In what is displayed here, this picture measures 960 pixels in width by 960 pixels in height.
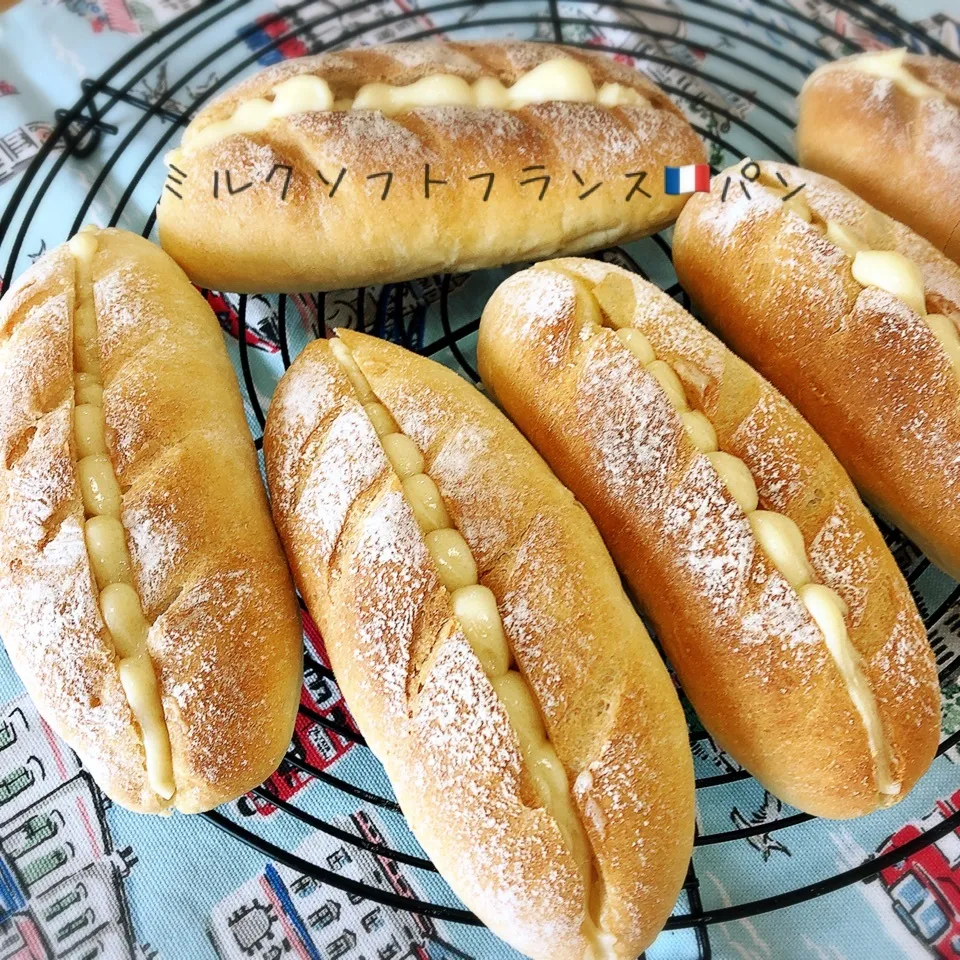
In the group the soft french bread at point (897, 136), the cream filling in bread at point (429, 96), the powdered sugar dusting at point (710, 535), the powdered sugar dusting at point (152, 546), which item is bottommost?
the powdered sugar dusting at point (710, 535)

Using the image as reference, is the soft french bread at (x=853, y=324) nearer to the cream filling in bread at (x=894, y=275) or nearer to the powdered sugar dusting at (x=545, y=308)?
the cream filling in bread at (x=894, y=275)

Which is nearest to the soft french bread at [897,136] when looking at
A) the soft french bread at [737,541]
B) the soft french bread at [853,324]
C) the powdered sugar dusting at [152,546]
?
the soft french bread at [853,324]

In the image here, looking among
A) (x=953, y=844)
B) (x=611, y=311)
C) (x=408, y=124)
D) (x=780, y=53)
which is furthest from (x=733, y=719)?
(x=780, y=53)

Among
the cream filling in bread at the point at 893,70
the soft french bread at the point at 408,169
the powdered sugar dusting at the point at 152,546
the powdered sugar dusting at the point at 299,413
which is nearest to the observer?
the powdered sugar dusting at the point at 152,546

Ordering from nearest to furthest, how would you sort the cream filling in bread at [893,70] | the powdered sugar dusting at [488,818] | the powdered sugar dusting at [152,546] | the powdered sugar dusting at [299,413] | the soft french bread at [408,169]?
the powdered sugar dusting at [488,818] → the powdered sugar dusting at [152,546] → the powdered sugar dusting at [299,413] → the soft french bread at [408,169] → the cream filling in bread at [893,70]

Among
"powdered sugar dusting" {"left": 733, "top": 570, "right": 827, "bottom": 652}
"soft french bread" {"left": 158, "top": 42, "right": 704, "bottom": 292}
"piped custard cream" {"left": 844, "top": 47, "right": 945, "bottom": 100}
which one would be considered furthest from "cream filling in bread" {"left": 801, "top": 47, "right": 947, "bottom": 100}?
"powdered sugar dusting" {"left": 733, "top": 570, "right": 827, "bottom": 652}

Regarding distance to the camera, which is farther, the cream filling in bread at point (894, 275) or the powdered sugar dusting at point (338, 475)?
the cream filling in bread at point (894, 275)
